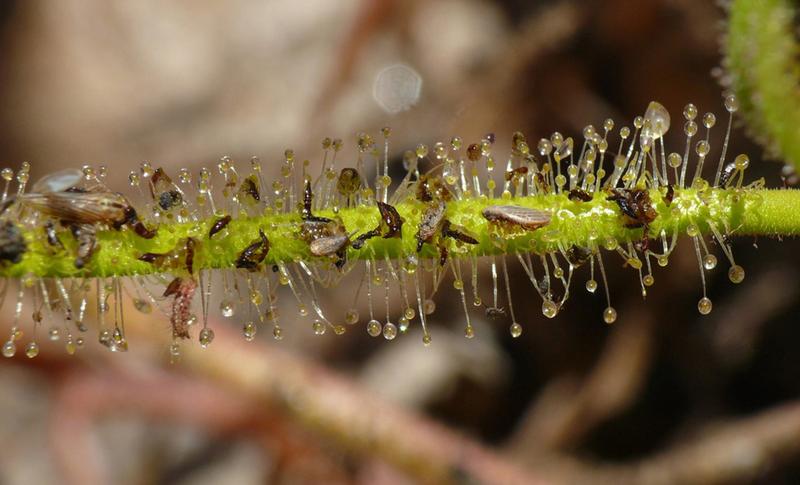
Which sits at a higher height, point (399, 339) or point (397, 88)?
point (397, 88)

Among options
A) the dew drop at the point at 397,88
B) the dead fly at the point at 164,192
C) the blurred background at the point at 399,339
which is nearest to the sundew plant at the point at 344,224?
the dead fly at the point at 164,192

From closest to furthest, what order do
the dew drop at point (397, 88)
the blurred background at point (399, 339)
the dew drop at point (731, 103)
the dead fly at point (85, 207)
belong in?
1. the dead fly at point (85, 207)
2. the dew drop at point (731, 103)
3. the blurred background at point (399, 339)
4. the dew drop at point (397, 88)

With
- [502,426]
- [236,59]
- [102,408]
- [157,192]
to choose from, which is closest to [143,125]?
[236,59]

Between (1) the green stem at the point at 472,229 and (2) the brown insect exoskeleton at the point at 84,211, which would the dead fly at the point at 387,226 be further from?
(2) the brown insect exoskeleton at the point at 84,211

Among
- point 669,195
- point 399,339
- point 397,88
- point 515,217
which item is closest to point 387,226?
point 515,217

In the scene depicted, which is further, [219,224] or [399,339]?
[399,339]

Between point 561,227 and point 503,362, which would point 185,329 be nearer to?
point 561,227

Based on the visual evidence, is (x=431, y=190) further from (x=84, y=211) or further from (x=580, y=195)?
(x=84, y=211)
